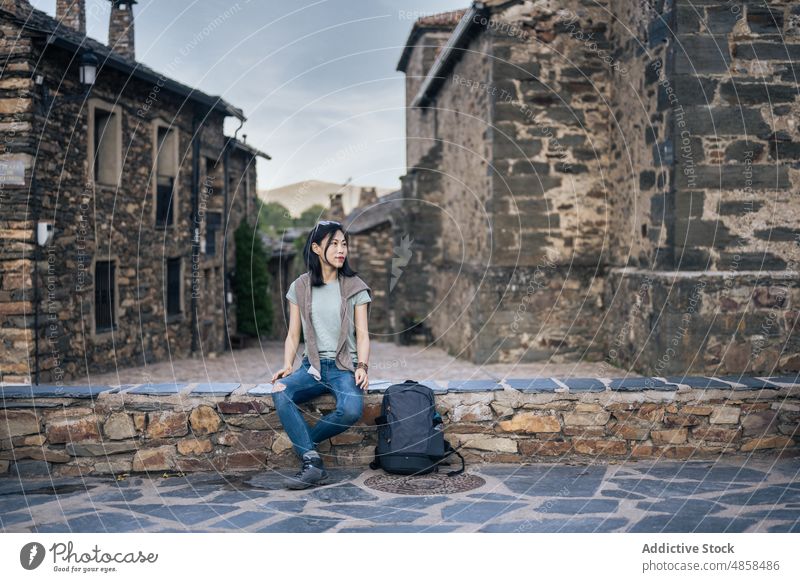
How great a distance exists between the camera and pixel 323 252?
193 inches

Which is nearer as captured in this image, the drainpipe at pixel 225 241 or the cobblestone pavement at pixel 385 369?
the cobblestone pavement at pixel 385 369

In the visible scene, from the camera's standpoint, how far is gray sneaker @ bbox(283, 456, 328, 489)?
4605 millimetres

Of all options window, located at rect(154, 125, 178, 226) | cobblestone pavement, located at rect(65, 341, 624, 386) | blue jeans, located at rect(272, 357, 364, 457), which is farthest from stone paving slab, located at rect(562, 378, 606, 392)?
window, located at rect(154, 125, 178, 226)

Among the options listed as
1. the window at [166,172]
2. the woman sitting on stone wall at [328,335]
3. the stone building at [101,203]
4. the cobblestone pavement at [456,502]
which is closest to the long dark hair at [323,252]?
the woman sitting on stone wall at [328,335]

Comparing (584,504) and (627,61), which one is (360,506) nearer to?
(584,504)

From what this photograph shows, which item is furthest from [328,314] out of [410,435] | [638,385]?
[638,385]

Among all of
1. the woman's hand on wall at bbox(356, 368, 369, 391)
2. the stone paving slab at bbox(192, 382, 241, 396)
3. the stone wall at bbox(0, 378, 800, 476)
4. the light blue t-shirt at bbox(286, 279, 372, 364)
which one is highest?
the light blue t-shirt at bbox(286, 279, 372, 364)

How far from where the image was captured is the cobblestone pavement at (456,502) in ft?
12.8

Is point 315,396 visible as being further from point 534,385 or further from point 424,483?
point 534,385

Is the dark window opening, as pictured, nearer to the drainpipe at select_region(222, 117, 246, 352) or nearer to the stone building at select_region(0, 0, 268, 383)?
the stone building at select_region(0, 0, 268, 383)

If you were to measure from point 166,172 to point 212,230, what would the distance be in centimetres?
339

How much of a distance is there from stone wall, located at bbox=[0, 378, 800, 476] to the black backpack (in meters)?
0.22

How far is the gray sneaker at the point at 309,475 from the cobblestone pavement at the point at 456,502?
8 centimetres

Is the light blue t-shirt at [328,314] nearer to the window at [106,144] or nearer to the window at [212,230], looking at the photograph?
the window at [106,144]
